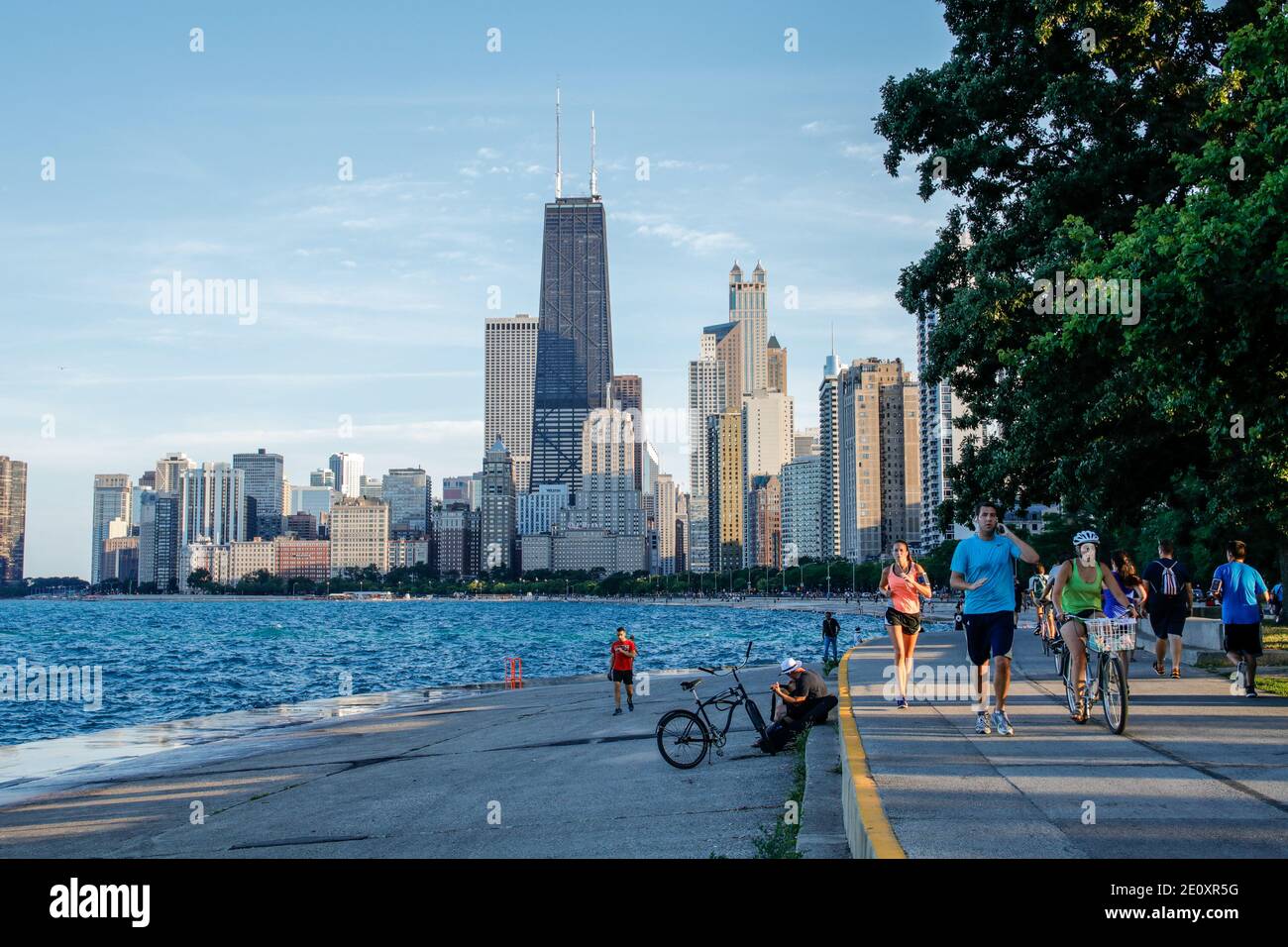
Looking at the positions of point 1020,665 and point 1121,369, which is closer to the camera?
point 1121,369

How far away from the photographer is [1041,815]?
760 cm

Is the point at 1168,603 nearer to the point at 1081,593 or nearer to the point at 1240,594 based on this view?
the point at 1240,594

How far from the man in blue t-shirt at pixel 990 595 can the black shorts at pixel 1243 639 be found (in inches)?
178

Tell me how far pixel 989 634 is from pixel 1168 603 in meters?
7.46

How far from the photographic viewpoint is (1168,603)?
676 inches

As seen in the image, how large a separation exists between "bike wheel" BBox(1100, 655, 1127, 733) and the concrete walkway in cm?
359

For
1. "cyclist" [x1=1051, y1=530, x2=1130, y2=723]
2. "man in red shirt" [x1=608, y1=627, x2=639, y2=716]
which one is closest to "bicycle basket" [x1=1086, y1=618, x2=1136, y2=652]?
"cyclist" [x1=1051, y1=530, x2=1130, y2=723]

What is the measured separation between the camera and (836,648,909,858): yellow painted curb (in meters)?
6.58

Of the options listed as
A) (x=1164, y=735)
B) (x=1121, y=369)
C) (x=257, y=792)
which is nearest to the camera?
(x=1164, y=735)

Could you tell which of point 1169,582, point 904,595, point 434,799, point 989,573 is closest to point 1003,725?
point 989,573
